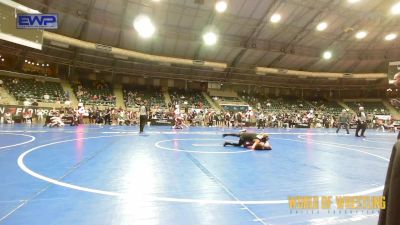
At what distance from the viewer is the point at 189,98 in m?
40.0

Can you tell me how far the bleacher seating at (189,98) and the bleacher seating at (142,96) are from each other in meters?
1.89

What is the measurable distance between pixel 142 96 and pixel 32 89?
12954 mm

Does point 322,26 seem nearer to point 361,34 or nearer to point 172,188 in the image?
point 361,34

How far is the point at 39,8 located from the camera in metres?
23.7

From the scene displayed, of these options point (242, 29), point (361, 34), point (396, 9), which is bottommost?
point (242, 29)

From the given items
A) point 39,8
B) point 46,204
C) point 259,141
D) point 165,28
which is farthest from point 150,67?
point 46,204

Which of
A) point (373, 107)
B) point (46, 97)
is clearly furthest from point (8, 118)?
point (373, 107)

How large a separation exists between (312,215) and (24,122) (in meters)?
26.9

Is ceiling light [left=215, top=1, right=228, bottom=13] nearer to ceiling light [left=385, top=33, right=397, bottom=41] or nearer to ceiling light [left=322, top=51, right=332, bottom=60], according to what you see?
ceiling light [left=322, top=51, right=332, bottom=60]

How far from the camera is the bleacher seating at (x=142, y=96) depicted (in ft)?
116

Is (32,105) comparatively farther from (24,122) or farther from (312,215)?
(312,215)

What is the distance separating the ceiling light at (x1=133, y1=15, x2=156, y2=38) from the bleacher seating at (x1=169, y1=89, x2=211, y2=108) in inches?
439

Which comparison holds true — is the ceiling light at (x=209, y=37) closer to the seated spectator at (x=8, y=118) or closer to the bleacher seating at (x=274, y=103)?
the bleacher seating at (x=274, y=103)

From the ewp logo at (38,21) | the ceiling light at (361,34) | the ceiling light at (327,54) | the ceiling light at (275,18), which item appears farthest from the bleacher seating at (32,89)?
the ceiling light at (361,34)
